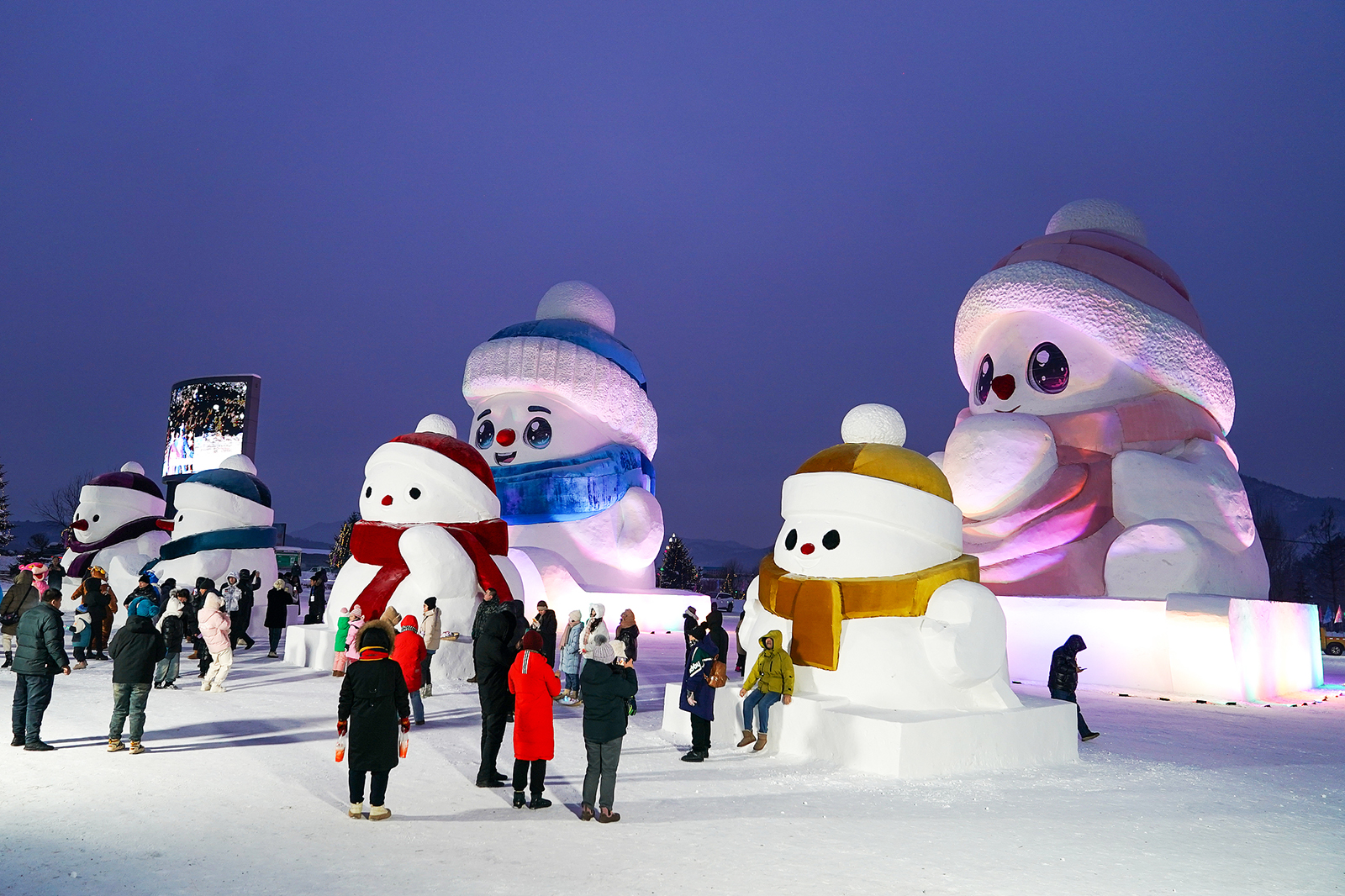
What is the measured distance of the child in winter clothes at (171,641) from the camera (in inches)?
420

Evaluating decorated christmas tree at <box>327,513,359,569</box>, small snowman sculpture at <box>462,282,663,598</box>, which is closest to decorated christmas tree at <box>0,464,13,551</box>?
decorated christmas tree at <box>327,513,359,569</box>

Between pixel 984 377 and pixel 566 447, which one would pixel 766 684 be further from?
pixel 566 447

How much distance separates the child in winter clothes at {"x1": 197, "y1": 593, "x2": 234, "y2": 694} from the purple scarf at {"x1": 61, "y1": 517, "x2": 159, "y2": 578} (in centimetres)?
1291

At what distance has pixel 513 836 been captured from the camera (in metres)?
5.77

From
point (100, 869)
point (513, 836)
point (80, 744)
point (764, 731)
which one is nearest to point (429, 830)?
point (513, 836)

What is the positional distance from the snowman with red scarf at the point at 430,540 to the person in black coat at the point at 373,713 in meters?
6.83

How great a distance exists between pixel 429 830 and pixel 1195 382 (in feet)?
46.3

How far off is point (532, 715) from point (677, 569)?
112 feet

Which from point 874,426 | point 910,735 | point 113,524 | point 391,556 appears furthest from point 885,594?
point 113,524

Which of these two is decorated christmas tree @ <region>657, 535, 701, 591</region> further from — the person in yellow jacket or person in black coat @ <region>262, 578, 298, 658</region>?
the person in yellow jacket

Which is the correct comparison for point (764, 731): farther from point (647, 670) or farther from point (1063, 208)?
point (1063, 208)

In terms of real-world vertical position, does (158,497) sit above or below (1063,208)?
below

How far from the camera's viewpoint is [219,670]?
11.4m

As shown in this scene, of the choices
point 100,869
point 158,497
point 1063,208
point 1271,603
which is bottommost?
point 100,869
